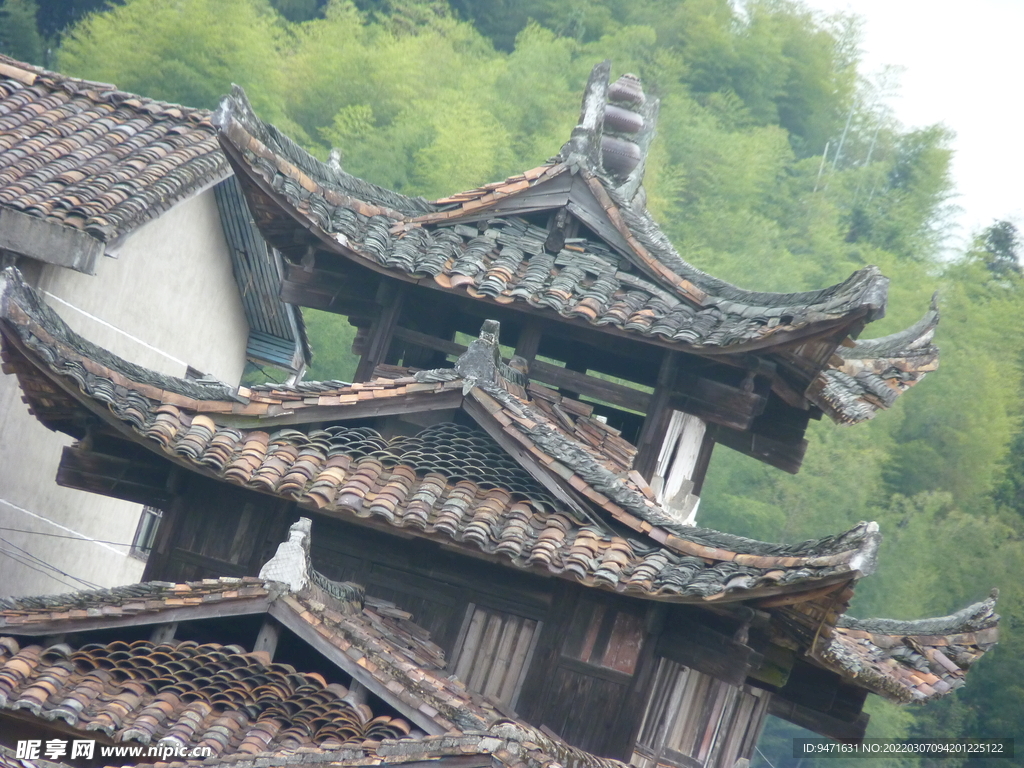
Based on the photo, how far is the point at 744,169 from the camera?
41.7 metres

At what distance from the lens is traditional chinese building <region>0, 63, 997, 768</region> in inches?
324

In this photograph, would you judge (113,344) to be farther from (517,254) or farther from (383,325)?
(517,254)

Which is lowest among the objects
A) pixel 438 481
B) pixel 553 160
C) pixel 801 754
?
pixel 801 754

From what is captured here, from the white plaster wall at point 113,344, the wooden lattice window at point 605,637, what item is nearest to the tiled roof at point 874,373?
the wooden lattice window at point 605,637

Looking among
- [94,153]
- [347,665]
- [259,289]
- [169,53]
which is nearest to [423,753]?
[347,665]

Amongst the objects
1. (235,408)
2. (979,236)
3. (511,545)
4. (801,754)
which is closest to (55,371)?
(235,408)

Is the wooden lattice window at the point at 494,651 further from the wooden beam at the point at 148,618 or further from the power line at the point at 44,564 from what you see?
the power line at the point at 44,564

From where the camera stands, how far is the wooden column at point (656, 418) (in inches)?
407

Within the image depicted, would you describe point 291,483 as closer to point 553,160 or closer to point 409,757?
point 409,757

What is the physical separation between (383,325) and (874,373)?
4955 mm

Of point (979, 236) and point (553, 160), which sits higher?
point (979, 236)

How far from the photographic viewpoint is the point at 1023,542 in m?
31.2

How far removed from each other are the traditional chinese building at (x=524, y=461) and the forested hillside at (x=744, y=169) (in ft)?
62.4

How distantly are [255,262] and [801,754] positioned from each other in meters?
20.5
